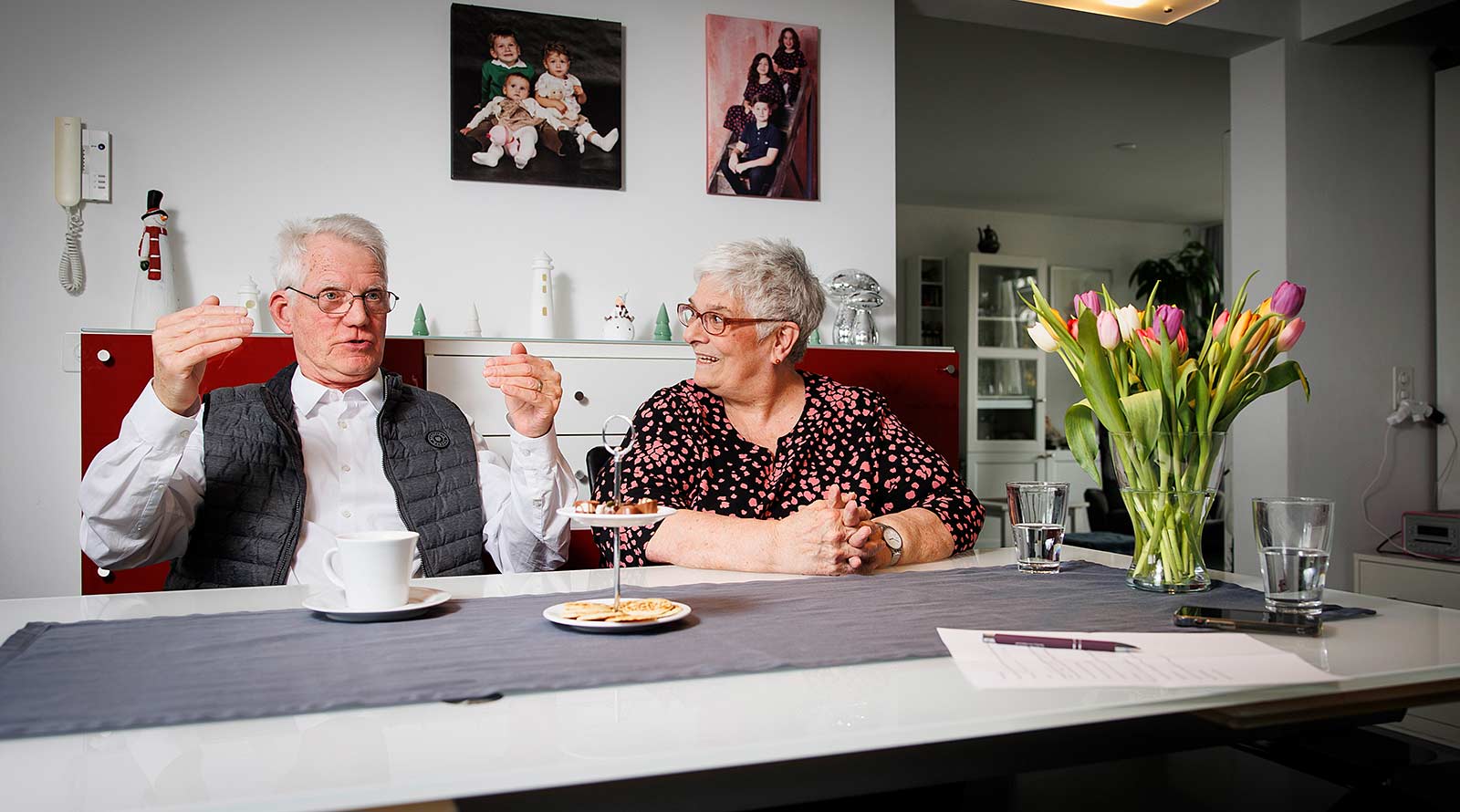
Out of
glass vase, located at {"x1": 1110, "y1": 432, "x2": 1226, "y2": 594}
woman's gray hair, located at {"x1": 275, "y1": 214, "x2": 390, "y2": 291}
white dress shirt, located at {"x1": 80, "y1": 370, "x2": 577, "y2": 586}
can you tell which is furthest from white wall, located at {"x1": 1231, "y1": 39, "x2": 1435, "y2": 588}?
woman's gray hair, located at {"x1": 275, "y1": 214, "x2": 390, "y2": 291}

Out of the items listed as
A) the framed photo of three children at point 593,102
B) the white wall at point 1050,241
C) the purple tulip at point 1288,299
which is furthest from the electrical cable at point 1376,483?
the white wall at point 1050,241

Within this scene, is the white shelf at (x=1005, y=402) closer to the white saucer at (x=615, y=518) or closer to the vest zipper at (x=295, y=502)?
the vest zipper at (x=295, y=502)

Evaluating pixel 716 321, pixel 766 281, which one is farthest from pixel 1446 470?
pixel 716 321

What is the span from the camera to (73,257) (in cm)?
259

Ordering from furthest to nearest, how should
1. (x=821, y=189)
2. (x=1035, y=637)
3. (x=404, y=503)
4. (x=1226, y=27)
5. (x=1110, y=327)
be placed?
(x=1226, y=27)
(x=821, y=189)
(x=404, y=503)
(x=1110, y=327)
(x=1035, y=637)

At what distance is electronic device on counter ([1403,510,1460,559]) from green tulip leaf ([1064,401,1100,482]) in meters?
2.64

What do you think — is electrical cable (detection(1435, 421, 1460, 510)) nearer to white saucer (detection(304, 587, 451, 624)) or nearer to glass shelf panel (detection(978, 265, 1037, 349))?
glass shelf panel (detection(978, 265, 1037, 349))

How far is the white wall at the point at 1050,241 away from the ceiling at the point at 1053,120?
14cm

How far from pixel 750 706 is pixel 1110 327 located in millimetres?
791

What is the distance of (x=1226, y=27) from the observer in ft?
11.7

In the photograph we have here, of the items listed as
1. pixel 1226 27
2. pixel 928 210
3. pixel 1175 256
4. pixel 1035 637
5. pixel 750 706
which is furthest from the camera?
pixel 1175 256

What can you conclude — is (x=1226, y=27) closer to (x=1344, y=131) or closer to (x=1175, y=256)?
(x=1344, y=131)

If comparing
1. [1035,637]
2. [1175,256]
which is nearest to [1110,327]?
[1035,637]

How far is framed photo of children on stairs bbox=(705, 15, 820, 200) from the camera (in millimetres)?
3129
